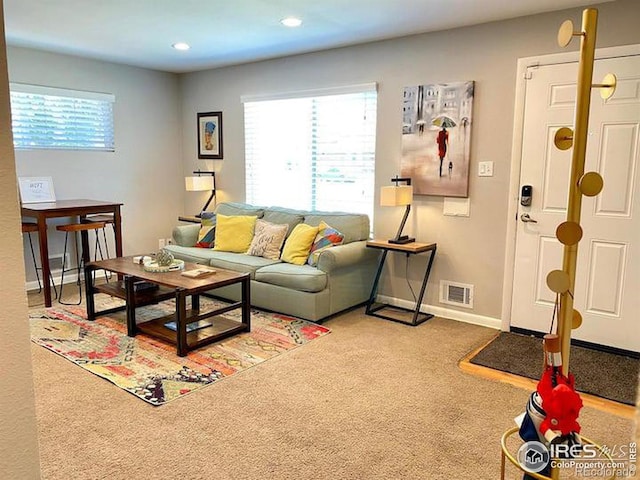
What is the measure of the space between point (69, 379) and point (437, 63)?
358 centimetres

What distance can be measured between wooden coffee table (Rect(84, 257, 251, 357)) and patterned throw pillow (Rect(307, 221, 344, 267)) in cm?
75

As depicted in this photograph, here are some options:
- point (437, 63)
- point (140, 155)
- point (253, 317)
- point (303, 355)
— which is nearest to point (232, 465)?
point (303, 355)

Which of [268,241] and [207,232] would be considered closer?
[268,241]

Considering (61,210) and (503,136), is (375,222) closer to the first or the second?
(503,136)

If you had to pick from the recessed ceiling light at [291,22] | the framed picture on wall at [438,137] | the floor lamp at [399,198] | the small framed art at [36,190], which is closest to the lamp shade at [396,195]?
the floor lamp at [399,198]

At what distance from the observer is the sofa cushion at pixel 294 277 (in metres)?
3.86

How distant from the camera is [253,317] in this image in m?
4.09

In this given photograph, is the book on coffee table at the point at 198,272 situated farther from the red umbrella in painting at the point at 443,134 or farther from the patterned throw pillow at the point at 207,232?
the red umbrella in painting at the point at 443,134

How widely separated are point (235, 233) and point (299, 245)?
2.70 ft

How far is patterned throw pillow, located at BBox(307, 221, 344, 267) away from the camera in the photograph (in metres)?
4.22

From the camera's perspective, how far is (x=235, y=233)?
4.80 metres

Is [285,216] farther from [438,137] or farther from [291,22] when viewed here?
[291,22]

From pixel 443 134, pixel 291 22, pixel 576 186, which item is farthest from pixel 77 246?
pixel 576 186

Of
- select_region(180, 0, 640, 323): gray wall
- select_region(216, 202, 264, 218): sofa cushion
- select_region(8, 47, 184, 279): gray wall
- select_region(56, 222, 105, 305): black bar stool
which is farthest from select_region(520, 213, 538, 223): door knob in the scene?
select_region(8, 47, 184, 279): gray wall
